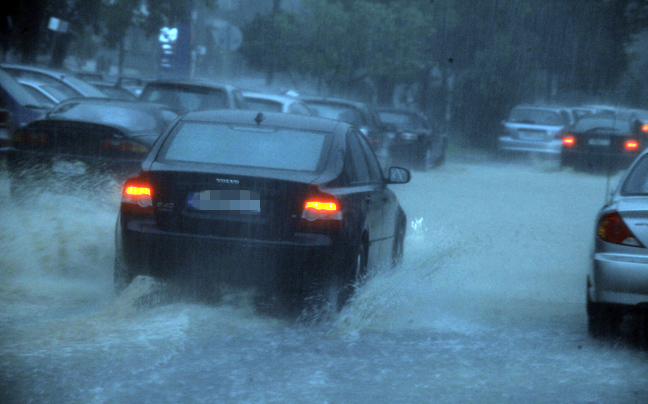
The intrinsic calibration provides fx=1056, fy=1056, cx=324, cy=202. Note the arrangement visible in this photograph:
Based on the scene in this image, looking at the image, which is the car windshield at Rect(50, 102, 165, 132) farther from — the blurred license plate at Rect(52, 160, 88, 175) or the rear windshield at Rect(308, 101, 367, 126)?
the rear windshield at Rect(308, 101, 367, 126)

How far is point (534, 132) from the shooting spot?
28625 millimetres

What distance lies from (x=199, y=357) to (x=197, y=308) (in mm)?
1248

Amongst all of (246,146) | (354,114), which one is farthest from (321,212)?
(354,114)

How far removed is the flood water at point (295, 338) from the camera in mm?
5172

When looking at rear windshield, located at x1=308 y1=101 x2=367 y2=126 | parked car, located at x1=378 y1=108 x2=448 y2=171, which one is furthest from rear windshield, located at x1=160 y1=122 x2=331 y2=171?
parked car, located at x1=378 y1=108 x2=448 y2=171

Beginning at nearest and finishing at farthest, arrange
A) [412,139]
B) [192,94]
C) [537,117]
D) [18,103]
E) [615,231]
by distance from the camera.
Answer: [615,231] < [18,103] < [192,94] < [412,139] < [537,117]

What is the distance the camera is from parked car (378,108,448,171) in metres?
23.3

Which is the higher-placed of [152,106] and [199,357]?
[152,106]

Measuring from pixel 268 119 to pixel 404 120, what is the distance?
17635 mm

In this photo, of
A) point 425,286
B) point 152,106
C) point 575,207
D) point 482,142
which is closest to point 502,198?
point 575,207

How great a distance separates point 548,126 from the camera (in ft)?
93.8

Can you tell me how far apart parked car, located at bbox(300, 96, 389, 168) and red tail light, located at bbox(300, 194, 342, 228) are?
1214 cm

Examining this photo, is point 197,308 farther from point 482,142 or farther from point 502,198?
point 482,142

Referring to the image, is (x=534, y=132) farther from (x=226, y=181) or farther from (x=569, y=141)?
(x=226, y=181)
